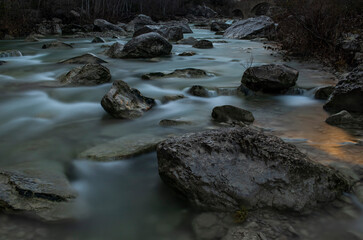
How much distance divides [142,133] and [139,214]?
160 cm

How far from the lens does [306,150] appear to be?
3.22 meters

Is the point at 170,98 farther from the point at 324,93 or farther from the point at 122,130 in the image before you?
the point at 324,93

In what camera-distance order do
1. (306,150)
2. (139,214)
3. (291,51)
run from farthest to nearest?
(291,51), (306,150), (139,214)

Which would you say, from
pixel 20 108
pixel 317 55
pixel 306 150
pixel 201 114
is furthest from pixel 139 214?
pixel 317 55

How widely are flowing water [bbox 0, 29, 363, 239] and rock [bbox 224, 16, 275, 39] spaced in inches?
380

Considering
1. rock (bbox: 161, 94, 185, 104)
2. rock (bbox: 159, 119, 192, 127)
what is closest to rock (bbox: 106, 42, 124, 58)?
rock (bbox: 161, 94, 185, 104)

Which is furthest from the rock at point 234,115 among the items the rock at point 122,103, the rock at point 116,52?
the rock at point 116,52

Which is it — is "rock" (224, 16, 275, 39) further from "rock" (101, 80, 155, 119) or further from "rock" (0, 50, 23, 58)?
"rock" (101, 80, 155, 119)

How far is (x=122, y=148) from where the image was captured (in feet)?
11.0

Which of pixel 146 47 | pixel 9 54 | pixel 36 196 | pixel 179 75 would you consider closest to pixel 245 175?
pixel 36 196

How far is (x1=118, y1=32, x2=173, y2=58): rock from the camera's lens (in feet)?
33.1

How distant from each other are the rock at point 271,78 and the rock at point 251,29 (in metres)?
12.1

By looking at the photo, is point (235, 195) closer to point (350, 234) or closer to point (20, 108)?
point (350, 234)

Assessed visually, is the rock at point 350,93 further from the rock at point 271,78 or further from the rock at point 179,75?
the rock at point 179,75
